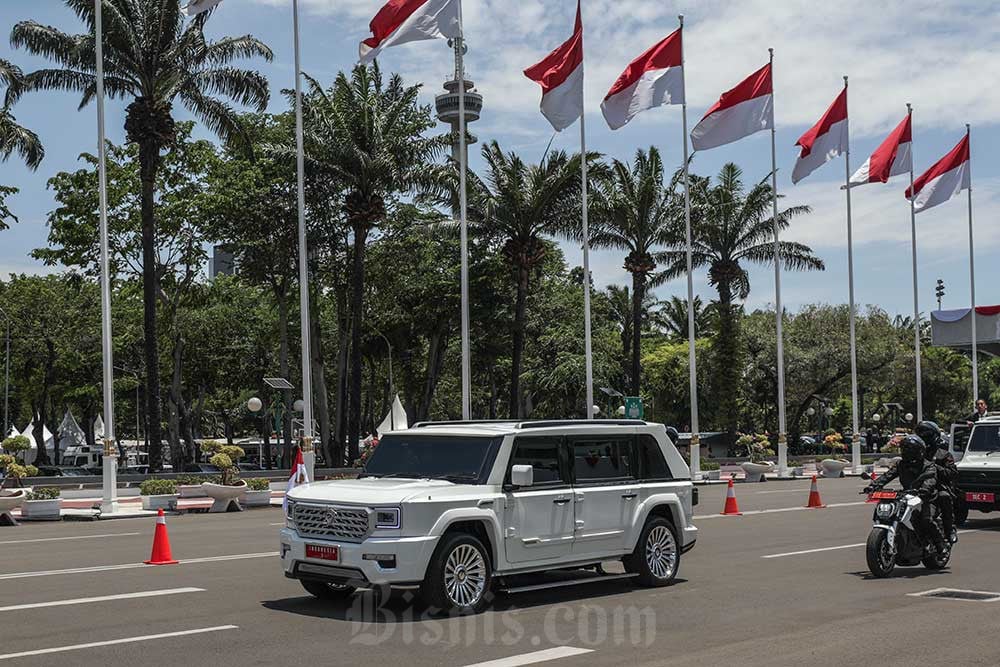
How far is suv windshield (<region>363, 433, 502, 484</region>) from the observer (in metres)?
11.0

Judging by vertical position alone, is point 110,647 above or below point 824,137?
below

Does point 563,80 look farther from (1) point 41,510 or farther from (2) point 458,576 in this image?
(2) point 458,576

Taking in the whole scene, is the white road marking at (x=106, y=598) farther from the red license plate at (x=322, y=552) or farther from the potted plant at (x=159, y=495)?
the potted plant at (x=159, y=495)

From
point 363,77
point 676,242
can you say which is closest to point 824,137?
point 676,242

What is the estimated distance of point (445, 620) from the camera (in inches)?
404

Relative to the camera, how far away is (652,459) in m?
12.8

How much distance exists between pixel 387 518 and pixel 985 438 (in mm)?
14111

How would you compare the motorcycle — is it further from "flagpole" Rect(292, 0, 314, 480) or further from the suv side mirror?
"flagpole" Rect(292, 0, 314, 480)

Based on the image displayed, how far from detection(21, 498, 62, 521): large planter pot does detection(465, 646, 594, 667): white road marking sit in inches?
778

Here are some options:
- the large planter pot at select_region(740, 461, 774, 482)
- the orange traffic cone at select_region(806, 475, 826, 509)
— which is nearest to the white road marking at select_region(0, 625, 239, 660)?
the orange traffic cone at select_region(806, 475, 826, 509)

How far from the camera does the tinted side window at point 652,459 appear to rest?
12.7 m

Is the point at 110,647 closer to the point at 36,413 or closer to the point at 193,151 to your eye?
the point at 193,151

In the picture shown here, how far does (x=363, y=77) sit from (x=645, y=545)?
32.6 metres

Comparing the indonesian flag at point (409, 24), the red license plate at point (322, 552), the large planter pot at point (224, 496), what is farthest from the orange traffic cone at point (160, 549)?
the indonesian flag at point (409, 24)
